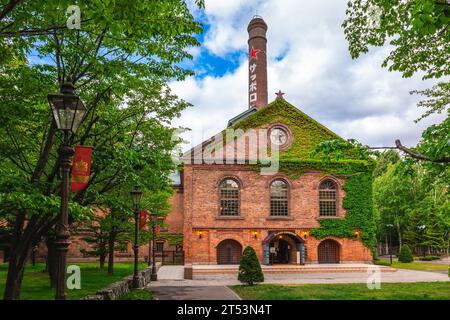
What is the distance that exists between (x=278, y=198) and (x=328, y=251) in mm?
5339

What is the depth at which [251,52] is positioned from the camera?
4478 cm

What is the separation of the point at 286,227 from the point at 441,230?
22.5 metres

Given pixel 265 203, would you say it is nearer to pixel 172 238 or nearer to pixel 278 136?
pixel 278 136

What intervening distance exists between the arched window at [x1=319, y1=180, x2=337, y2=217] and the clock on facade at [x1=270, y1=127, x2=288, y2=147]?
14.2 feet

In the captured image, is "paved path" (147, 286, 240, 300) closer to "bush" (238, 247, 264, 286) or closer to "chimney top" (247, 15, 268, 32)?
"bush" (238, 247, 264, 286)

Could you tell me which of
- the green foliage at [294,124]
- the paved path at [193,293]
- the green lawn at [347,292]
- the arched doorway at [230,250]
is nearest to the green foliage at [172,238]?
the arched doorway at [230,250]

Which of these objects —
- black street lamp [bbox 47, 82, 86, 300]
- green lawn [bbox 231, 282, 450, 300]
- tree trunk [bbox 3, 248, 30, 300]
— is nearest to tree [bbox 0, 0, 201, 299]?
tree trunk [bbox 3, 248, 30, 300]

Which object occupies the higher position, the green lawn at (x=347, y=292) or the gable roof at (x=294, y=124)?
the gable roof at (x=294, y=124)

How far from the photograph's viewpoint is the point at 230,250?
88.8ft

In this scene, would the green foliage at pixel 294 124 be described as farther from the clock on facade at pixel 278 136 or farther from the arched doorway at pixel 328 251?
the arched doorway at pixel 328 251

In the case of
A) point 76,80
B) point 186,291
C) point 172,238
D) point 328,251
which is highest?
point 76,80

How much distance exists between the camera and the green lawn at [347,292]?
1412 centimetres

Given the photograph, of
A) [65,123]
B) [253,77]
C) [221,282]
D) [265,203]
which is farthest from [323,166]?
[65,123]

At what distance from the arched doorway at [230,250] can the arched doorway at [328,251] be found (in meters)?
5.98
